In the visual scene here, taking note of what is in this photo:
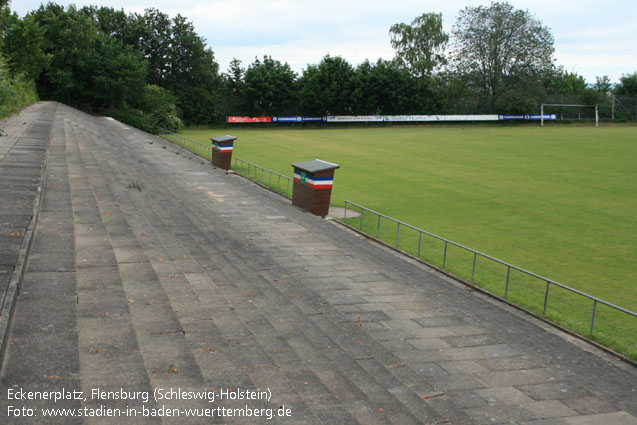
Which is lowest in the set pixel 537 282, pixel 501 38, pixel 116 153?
pixel 537 282

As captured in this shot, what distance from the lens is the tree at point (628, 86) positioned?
92375 mm

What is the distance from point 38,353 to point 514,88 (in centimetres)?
9076

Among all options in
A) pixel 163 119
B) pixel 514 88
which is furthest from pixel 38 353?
pixel 514 88

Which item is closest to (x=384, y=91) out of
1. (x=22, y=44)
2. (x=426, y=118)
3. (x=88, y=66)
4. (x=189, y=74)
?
(x=426, y=118)

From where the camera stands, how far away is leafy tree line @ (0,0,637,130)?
63.6 meters

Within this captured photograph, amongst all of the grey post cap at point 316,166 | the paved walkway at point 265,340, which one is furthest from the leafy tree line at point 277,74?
the paved walkway at point 265,340

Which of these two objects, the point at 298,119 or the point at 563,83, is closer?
the point at 298,119

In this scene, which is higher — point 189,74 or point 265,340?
point 189,74

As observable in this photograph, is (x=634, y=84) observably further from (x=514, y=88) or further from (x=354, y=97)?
(x=354, y=97)

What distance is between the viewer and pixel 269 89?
81312mm

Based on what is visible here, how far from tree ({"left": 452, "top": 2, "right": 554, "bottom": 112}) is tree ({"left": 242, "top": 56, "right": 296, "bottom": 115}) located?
2972 centimetres

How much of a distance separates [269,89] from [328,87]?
8.80m

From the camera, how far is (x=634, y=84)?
92125 millimetres

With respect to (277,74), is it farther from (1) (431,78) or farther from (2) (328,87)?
(1) (431,78)
